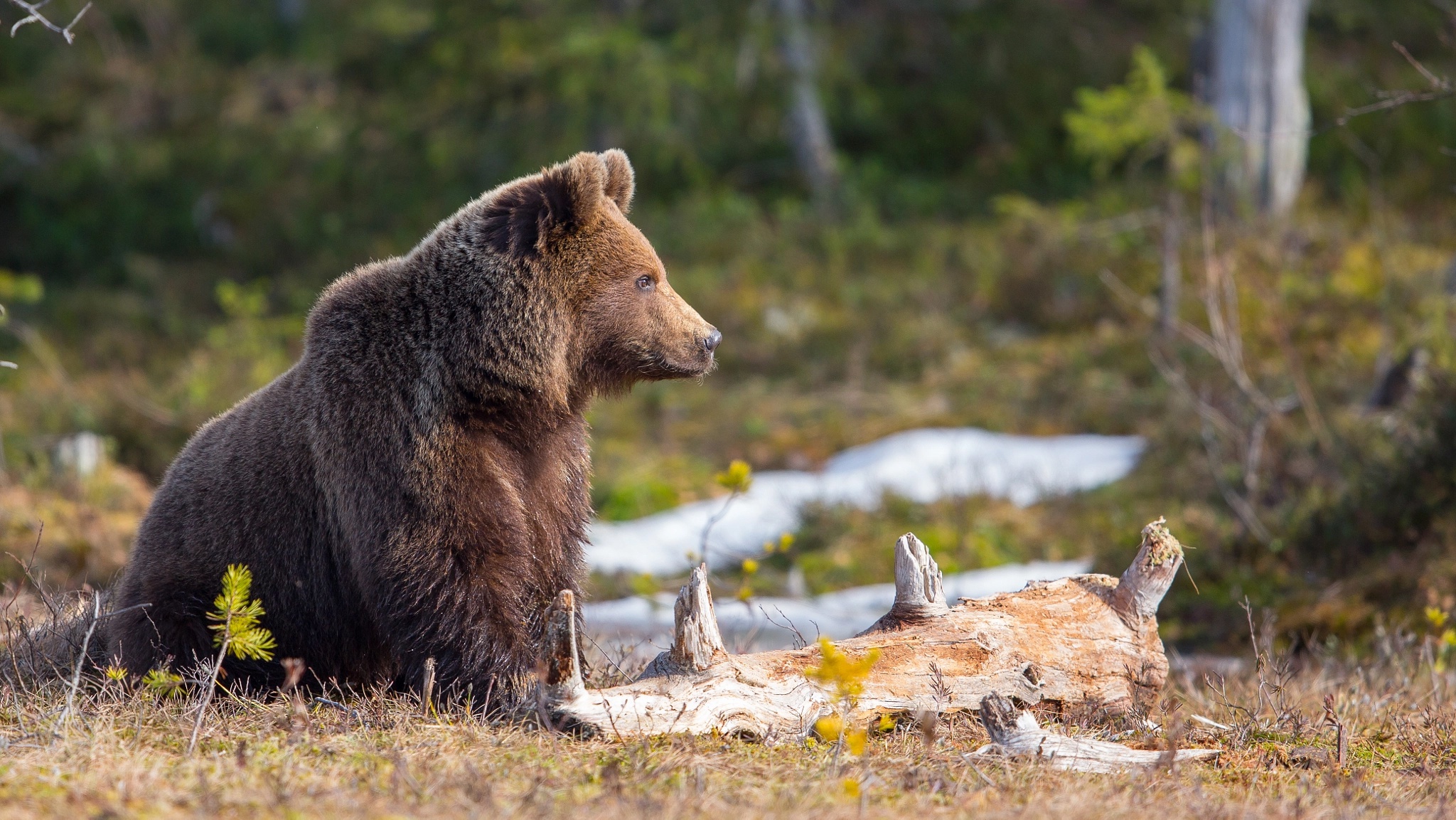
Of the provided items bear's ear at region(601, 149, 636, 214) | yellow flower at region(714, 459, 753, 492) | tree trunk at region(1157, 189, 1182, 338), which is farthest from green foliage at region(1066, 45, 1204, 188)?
bear's ear at region(601, 149, 636, 214)

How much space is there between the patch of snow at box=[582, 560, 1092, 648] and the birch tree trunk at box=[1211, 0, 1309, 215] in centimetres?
757

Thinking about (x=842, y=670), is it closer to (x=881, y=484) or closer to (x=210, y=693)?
(x=210, y=693)

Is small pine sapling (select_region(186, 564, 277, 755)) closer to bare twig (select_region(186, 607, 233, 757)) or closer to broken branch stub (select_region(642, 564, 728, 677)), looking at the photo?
bare twig (select_region(186, 607, 233, 757))

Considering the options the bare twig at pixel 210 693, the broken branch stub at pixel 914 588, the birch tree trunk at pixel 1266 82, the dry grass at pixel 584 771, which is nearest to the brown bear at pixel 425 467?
the dry grass at pixel 584 771

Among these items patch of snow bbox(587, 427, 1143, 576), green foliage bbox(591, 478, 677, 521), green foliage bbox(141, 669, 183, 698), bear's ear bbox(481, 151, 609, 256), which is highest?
bear's ear bbox(481, 151, 609, 256)

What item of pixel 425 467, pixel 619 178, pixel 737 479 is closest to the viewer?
pixel 425 467

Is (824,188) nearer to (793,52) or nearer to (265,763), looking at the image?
(793,52)

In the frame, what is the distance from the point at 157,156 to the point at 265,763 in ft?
68.8

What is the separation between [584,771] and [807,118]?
1603cm

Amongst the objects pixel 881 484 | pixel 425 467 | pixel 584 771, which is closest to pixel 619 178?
pixel 425 467

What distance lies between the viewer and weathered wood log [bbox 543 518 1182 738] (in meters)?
4.14

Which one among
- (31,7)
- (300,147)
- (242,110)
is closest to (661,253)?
(300,147)

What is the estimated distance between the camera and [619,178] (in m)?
5.25

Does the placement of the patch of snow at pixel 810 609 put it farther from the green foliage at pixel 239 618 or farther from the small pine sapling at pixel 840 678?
the small pine sapling at pixel 840 678
